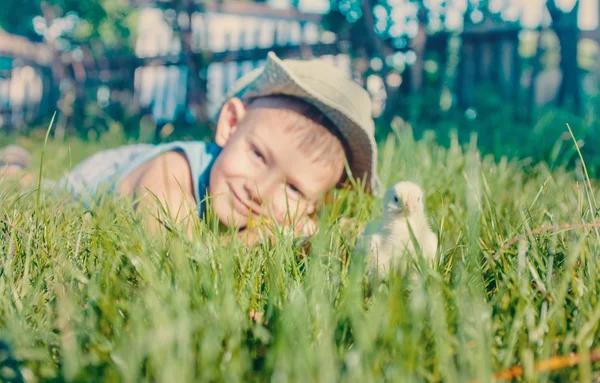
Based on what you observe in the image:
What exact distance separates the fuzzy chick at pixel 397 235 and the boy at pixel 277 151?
720 millimetres

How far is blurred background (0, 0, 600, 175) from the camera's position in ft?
18.0

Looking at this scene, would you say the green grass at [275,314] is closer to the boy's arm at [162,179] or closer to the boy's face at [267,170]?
the boy's face at [267,170]

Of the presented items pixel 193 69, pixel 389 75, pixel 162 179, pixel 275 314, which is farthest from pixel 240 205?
pixel 193 69

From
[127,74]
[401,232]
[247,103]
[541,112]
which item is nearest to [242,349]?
[401,232]

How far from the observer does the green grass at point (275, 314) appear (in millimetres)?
784

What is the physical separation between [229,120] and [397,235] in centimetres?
156

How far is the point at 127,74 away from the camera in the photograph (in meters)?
9.45

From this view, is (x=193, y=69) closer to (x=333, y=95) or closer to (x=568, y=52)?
(x=568, y=52)

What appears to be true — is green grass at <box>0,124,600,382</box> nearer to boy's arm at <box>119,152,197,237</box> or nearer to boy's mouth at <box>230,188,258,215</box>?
boy's mouth at <box>230,188,258,215</box>

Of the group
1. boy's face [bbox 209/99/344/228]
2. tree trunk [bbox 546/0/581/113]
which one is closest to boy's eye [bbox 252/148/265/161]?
boy's face [bbox 209/99/344/228]

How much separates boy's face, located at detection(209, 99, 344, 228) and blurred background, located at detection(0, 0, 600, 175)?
85 centimetres

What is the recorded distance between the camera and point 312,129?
2.33 meters

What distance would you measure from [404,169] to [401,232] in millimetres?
1297

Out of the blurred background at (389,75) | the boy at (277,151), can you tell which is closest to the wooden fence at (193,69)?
the blurred background at (389,75)
